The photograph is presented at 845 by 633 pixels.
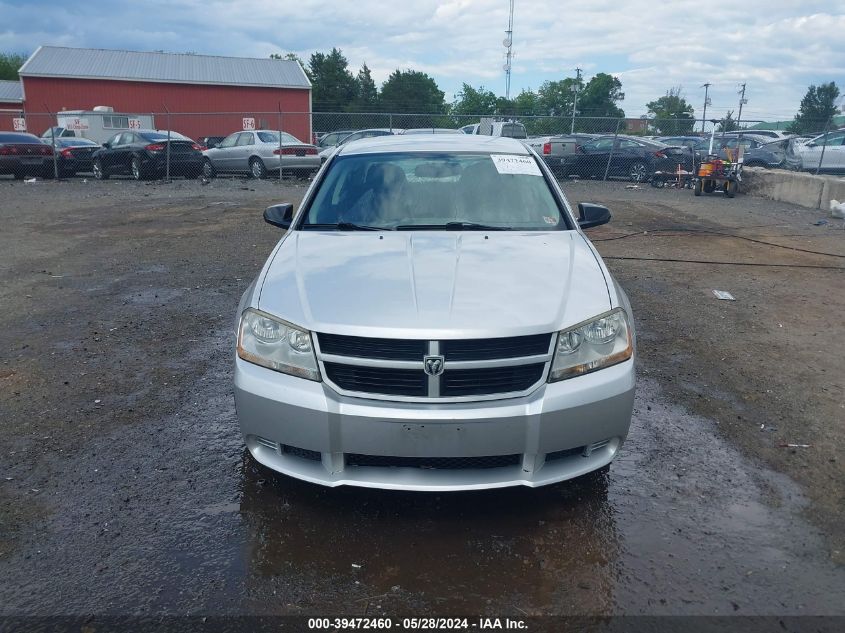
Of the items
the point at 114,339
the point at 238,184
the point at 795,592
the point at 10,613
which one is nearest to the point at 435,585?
the point at 795,592

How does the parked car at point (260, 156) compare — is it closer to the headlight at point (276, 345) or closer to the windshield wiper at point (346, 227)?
the windshield wiper at point (346, 227)

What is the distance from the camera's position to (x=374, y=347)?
2.83m

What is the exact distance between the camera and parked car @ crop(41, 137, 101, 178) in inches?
819

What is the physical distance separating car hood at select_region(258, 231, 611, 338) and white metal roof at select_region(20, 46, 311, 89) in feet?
126

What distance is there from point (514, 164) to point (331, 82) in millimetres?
71155

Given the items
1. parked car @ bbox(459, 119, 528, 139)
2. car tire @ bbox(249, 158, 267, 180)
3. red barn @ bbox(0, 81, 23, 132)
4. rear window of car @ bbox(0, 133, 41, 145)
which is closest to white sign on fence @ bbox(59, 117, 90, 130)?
red barn @ bbox(0, 81, 23, 132)

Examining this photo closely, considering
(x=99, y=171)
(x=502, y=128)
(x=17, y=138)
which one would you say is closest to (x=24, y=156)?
(x=17, y=138)

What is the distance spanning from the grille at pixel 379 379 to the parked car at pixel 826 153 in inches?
823

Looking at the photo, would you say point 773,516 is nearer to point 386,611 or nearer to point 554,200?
point 386,611

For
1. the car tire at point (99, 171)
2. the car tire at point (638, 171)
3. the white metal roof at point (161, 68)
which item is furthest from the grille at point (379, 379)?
the white metal roof at point (161, 68)

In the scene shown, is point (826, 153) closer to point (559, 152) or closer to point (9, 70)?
point (559, 152)

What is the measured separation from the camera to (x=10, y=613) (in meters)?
2.54

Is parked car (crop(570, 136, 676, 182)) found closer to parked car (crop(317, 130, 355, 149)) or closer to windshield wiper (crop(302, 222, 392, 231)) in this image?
parked car (crop(317, 130, 355, 149))

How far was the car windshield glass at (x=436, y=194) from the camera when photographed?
4168mm
